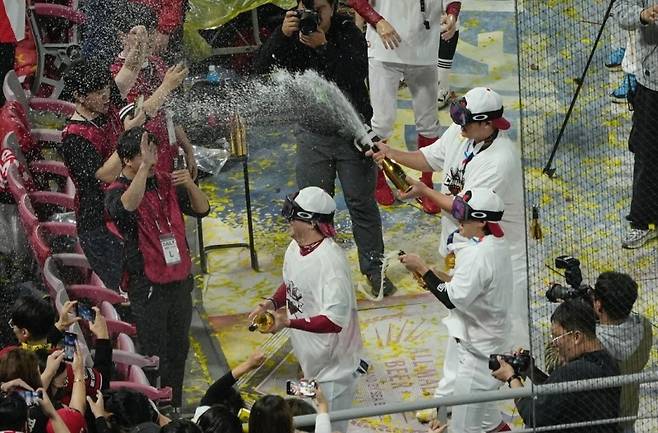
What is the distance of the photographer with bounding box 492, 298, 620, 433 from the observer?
7.42 meters

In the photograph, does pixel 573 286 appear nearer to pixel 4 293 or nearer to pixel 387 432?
pixel 387 432

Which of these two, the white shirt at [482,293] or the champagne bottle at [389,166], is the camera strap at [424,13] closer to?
the champagne bottle at [389,166]

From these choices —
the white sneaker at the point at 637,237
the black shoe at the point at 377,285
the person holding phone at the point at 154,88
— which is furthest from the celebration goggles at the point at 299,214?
the white sneaker at the point at 637,237

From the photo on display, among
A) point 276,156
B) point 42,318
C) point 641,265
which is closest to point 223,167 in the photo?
point 276,156

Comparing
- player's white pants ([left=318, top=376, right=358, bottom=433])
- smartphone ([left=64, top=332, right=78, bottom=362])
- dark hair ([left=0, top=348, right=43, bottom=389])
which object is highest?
dark hair ([left=0, top=348, right=43, bottom=389])

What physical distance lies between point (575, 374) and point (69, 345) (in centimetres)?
238

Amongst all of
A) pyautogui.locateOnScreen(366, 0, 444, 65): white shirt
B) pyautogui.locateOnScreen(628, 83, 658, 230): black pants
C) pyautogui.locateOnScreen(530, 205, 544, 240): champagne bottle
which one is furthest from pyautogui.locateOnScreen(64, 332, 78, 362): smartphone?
pyautogui.locateOnScreen(628, 83, 658, 230): black pants

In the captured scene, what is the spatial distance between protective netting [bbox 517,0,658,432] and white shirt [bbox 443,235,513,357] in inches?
7.7

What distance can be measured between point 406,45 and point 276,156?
1.63 metres

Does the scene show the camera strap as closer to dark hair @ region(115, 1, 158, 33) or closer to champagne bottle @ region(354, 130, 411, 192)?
champagne bottle @ region(354, 130, 411, 192)

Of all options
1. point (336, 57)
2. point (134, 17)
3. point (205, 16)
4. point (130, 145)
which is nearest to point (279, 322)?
point (130, 145)

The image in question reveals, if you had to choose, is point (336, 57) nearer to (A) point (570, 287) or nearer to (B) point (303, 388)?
(A) point (570, 287)

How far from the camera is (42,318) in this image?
25.6 ft

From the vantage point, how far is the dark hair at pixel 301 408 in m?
7.14
